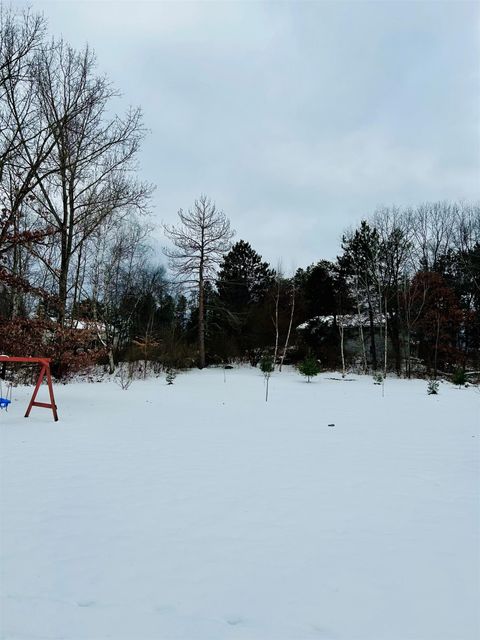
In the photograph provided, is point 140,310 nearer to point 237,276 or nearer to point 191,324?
point 191,324

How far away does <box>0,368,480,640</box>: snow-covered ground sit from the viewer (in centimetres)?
201

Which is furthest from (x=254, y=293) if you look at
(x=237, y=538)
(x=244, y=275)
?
(x=237, y=538)

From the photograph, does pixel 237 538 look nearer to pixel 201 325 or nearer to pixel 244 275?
pixel 201 325

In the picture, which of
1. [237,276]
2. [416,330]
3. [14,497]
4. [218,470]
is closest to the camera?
[14,497]

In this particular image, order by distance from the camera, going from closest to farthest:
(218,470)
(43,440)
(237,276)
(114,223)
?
1. (218,470)
2. (43,440)
3. (114,223)
4. (237,276)

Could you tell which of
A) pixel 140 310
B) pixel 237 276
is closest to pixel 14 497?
pixel 140 310

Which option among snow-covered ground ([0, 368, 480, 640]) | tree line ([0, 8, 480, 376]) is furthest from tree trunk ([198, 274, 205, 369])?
snow-covered ground ([0, 368, 480, 640])

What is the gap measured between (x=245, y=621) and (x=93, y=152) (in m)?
15.0

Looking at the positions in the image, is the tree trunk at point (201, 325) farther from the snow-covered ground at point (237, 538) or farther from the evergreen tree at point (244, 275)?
the snow-covered ground at point (237, 538)

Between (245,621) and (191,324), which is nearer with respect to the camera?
(245,621)

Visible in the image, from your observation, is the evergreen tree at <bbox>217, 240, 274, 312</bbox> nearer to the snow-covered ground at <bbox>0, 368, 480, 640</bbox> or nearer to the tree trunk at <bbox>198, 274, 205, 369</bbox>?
the tree trunk at <bbox>198, 274, 205, 369</bbox>

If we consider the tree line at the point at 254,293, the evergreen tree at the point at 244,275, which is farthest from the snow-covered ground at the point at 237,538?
the evergreen tree at the point at 244,275

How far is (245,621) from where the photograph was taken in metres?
1.99

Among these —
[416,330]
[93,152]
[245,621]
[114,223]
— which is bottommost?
[245,621]
